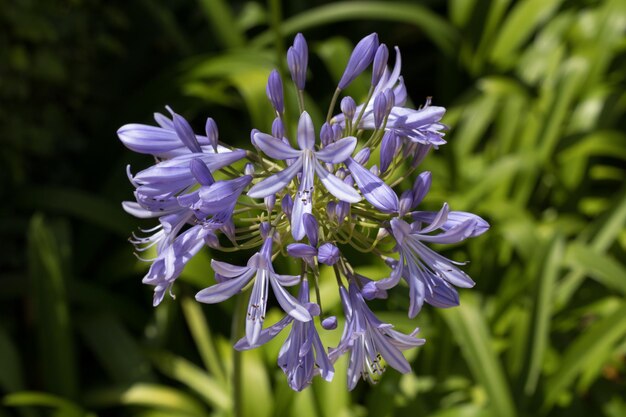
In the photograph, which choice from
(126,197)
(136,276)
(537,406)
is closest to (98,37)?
(126,197)

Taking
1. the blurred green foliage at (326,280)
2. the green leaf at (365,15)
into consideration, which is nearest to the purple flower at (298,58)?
the blurred green foliage at (326,280)

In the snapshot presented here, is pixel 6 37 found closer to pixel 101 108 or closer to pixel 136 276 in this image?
pixel 101 108

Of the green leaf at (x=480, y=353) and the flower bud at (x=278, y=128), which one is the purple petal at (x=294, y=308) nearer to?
the flower bud at (x=278, y=128)

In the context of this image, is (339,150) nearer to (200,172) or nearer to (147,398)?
(200,172)

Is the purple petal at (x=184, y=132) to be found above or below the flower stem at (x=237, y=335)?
above

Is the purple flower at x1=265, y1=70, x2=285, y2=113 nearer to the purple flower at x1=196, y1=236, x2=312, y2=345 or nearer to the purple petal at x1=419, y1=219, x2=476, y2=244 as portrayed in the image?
the purple flower at x1=196, y1=236, x2=312, y2=345

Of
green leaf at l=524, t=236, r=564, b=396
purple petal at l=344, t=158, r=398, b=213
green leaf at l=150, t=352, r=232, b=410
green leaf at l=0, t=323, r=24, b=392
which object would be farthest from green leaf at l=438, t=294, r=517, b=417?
green leaf at l=0, t=323, r=24, b=392

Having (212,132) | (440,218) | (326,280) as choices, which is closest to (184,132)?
(212,132)
